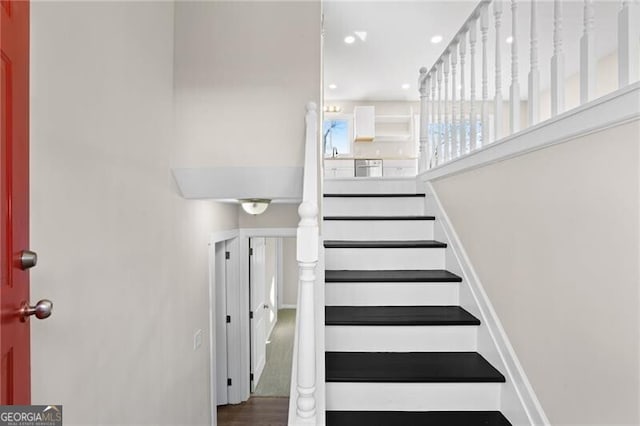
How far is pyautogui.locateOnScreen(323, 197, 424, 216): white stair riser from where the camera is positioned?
112 inches

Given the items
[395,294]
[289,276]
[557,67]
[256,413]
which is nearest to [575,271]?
[557,67]

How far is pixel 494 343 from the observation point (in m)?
1.63

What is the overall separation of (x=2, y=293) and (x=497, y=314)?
1.80 m

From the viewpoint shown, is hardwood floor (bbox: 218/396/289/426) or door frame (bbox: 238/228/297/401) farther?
door frame (bbox: 238/228/297/401)

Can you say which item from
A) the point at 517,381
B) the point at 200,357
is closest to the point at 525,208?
the point at 517,381

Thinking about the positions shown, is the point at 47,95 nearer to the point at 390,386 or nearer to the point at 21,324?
the point at 21,324

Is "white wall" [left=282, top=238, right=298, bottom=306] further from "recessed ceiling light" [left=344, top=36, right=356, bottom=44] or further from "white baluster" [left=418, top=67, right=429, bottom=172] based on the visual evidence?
"white baluster" [left=418, top=67, right=429, bottom=172]

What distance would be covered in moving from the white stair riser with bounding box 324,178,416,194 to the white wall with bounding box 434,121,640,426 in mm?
1413

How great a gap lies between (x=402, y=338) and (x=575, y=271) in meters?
0.90

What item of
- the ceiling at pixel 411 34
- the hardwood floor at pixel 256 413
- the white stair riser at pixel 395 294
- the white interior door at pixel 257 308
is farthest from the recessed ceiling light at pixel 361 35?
the hardwood floor at pixel 256 413

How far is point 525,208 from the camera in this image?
1438 millimetres

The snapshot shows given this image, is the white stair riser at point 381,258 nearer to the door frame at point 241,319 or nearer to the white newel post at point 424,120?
the white newel post at point 424,120

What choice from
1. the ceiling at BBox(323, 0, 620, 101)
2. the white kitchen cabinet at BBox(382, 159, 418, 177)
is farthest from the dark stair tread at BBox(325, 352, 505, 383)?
the white kitchen cabinet at BBox(382, 159, 418, 177)

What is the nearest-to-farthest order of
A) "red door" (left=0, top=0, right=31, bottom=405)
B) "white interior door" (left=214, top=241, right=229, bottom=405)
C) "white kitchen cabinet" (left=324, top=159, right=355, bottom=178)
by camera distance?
"red door" (left=0, top=0, right=31, bottom=405) → "white interior door" (left=214, top=241, right=229, bottom=405) → "white kitchen cabinet" (left=324, top=159, right=355, bottom=178)
